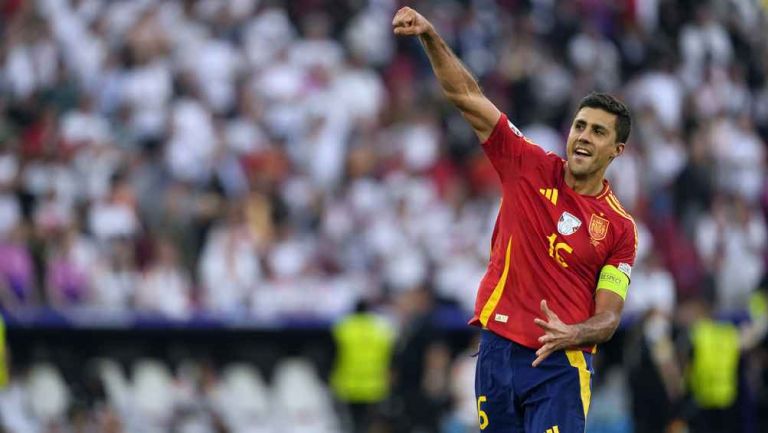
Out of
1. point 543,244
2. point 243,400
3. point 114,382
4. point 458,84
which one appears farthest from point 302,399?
point 458,84

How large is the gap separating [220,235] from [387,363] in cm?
239

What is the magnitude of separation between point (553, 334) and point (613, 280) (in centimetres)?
47

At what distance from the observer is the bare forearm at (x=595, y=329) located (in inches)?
313

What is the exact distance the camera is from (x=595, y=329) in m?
7.97

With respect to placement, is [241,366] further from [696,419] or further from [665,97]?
[665,97]

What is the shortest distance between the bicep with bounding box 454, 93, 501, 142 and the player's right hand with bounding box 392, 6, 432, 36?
0.43 metres

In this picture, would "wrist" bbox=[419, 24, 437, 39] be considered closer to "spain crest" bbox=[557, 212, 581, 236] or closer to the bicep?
the bicep

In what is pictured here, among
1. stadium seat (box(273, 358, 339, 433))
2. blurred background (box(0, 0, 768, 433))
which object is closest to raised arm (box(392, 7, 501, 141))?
blurred background (box(0, 0, 768, 433))

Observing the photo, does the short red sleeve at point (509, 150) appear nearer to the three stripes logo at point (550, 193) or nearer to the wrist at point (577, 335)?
the three stripes logo at point (550, 193)

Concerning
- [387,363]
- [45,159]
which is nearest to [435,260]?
[387,363]

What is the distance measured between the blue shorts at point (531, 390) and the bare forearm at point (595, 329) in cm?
17

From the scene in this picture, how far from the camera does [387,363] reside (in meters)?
16.7

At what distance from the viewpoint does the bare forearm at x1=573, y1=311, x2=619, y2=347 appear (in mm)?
7938

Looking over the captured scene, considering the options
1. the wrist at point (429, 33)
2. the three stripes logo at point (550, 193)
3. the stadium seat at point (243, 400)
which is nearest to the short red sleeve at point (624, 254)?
the three stripes logo at point (550, 193)
